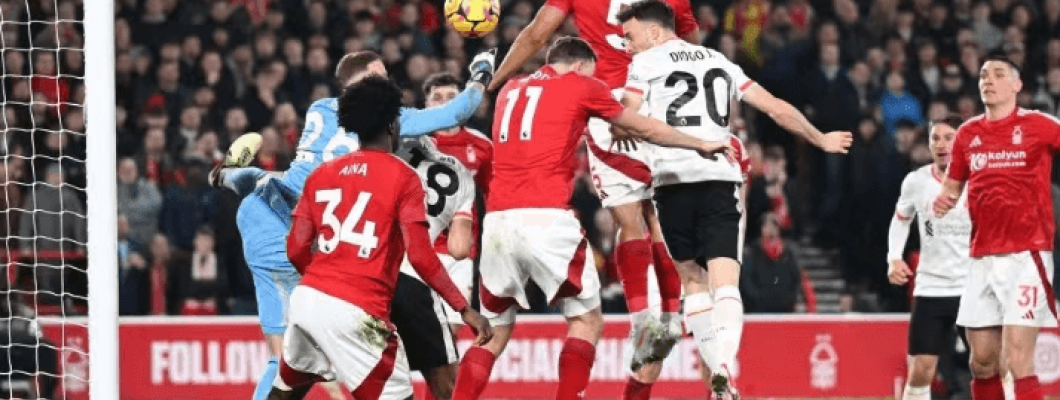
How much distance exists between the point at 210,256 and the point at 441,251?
5.18 metres

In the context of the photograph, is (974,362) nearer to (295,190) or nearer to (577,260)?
(577,260)

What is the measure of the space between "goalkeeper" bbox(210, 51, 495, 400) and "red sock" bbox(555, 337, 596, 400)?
4.13 ft

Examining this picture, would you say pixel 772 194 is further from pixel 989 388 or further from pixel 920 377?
pixel 989 388

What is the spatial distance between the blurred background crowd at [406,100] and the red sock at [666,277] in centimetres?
585

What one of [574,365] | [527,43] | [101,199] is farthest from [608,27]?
[101,199]

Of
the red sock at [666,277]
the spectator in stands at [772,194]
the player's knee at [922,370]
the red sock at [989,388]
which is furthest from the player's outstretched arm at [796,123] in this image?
the spectator in stands at [772,194]

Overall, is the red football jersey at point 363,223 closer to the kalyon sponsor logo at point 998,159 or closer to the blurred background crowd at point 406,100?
the kalyon sponsor logo at point 998,159

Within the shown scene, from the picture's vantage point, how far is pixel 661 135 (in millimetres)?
9234

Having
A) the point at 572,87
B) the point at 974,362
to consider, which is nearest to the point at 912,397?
the point at 974,362

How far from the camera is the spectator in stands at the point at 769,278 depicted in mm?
16719

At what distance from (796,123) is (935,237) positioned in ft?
12.8

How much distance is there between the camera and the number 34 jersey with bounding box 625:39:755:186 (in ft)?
32.3

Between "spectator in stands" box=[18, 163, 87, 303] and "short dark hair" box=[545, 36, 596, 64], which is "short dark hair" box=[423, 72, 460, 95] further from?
"spectator in stands" box=[18, 163, 87, 303]

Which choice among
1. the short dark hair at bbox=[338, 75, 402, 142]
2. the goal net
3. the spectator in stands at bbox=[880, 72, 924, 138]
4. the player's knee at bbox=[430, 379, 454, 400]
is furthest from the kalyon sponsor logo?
the spectator in stands at bbox=[880, 72, 924, 138]
